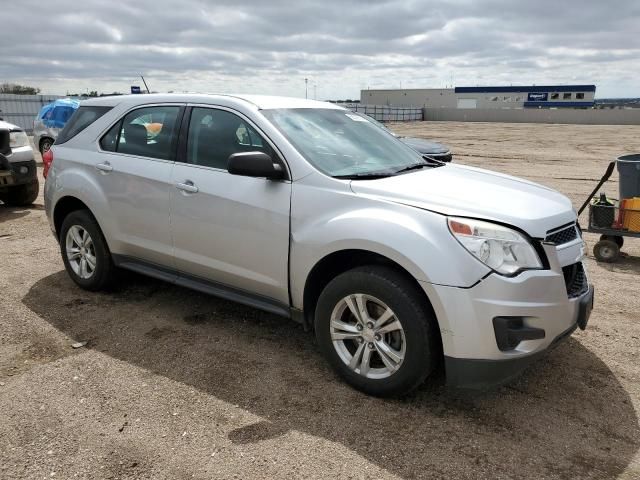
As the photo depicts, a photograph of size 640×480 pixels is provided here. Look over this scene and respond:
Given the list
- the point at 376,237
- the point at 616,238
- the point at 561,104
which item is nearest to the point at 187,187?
the point at 376,237

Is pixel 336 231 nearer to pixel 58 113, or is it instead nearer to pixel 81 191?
pixel 81 191

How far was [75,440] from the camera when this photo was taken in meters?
2.93

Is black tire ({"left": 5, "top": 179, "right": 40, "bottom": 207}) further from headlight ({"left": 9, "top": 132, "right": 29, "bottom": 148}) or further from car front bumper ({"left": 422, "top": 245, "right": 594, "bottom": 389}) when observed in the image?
car front bumper ({"left": 422, "top": 245, "right": 594, "bottom": 389})

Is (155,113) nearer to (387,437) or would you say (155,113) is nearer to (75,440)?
(75,440)

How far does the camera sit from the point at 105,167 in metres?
4.61

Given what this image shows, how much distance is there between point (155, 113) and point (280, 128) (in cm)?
129

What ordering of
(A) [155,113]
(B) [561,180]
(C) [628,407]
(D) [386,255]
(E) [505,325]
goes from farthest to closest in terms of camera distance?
1. (B) [561,180]
2. (A) [155,113]
3. (C) [628,407]
4. (D) [386,255]
5. (E) [505,325]

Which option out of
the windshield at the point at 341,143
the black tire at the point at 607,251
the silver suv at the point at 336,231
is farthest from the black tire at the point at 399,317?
the black tire at the point at 607,251

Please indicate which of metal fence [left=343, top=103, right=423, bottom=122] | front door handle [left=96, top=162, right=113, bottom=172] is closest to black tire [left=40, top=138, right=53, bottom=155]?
front door handle [left=96, top=162, right=113, bottom=172]

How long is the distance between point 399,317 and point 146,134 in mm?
2694

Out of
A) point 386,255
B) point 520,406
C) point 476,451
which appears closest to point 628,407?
point 520,406

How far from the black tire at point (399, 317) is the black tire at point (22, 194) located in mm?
7437

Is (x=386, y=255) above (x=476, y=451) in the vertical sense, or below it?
above

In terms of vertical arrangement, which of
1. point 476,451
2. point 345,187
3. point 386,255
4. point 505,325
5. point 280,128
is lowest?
point 476,451
